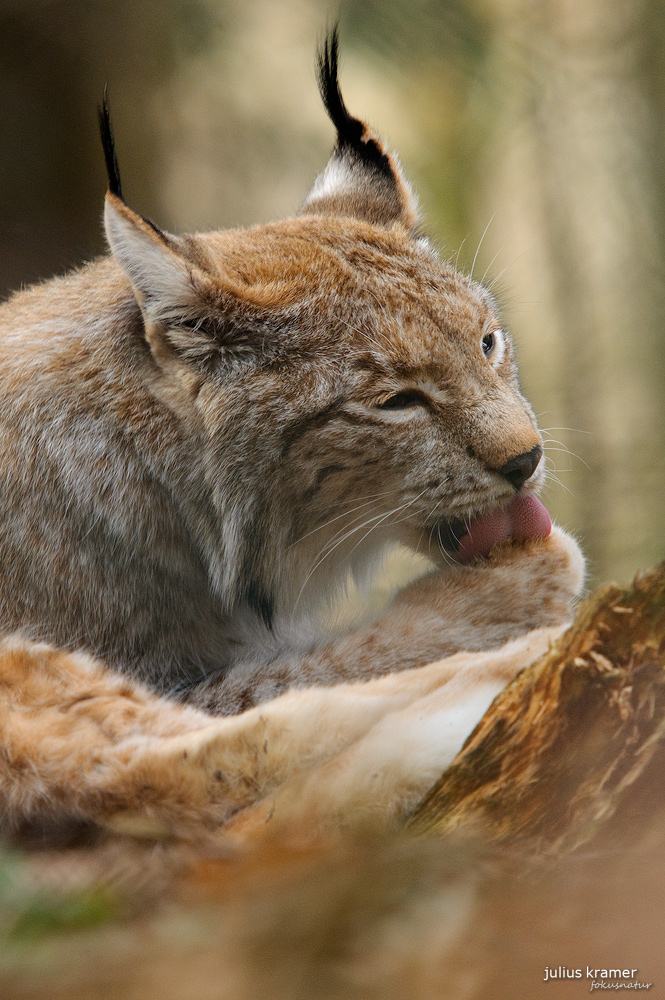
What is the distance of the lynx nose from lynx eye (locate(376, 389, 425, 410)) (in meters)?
0.17

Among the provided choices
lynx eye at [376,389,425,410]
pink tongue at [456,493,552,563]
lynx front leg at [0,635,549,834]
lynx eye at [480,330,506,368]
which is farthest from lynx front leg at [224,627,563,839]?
lynx eye at [480,330,506,368]

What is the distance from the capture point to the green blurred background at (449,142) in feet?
10.1

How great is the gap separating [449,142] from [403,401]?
2.30m

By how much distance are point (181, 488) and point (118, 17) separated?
2361 millimetres

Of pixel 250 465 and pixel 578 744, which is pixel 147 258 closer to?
pixel 250 465

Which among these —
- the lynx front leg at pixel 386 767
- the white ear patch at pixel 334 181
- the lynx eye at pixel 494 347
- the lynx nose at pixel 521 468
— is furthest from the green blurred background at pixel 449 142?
the lynx front leg at pixel 386 767

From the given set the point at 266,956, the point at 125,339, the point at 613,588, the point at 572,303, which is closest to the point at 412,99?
the point at 572,303

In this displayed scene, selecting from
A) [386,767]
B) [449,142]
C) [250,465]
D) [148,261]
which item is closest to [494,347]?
[250,465]

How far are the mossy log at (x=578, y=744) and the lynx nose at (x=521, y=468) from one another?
0.56 m

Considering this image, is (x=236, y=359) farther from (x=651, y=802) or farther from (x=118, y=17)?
(x=118, y=17)

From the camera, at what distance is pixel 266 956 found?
2.12ft

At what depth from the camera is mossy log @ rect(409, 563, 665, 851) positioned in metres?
0.75

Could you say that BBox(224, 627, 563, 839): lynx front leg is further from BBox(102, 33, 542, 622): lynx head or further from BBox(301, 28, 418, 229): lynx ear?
BBox(301, 28, 418, 229): lynx ear

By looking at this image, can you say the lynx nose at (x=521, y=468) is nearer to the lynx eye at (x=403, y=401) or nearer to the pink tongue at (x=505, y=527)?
the pink tongue at (x=505, y=527)
